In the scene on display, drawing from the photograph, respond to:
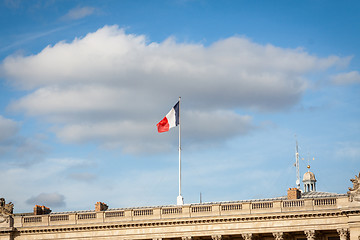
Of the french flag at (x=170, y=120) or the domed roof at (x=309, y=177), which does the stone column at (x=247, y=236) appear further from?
the domed roof at (x=309, y=177)

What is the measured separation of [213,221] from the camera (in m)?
108

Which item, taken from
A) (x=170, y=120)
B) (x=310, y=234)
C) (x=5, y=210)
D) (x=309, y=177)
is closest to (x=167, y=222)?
(x=170, y=120)

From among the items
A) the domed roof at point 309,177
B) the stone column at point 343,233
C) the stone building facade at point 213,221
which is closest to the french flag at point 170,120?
the stone building facade at point 213,221

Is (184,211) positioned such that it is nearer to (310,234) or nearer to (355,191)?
(310,234)

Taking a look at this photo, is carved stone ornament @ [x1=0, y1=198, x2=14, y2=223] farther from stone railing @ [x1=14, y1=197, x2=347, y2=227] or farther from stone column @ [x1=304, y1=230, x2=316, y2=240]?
stone column @ [x1=304, y1=230, x2=316, y2=240]

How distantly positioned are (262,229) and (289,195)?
6157 mm

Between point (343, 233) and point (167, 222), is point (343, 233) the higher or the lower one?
the lower one

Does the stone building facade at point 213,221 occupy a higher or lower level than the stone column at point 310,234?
higher

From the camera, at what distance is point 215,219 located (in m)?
107

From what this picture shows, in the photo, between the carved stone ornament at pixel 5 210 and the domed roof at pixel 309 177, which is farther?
the domed roof at pixel 309 177

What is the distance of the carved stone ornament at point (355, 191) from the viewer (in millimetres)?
101188

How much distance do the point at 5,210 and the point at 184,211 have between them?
24.9 meters

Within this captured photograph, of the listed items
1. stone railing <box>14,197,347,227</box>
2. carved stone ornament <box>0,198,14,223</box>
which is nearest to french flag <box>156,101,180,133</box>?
stone railing <box>14,197,347,227</box>

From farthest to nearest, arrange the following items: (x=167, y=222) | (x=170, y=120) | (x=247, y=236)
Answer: (x=170, y=120)
(x=167, y=222)
(x=247, y=236)
